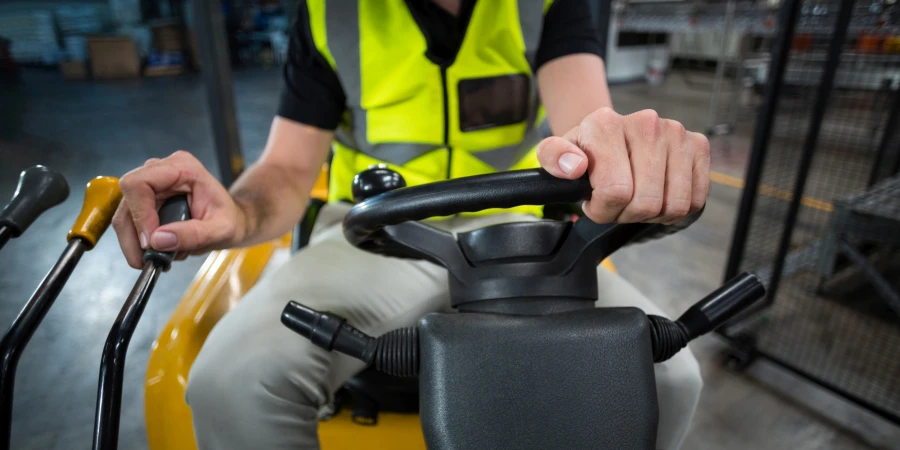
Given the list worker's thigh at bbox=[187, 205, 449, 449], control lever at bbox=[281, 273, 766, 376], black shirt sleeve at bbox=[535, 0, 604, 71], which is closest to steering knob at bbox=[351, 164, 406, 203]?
control lever at bbox=[281, 273, 766, 376]

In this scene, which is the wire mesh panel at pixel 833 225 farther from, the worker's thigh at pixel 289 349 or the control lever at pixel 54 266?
the control lever at pixel 54 266

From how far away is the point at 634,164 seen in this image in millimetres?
436

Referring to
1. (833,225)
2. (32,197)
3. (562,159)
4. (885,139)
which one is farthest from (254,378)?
(885,139)

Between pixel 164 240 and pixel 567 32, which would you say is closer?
pixel 164 240

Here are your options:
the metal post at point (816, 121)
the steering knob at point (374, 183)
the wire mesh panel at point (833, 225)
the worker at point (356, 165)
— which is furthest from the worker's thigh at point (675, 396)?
the metal post at point (816, 121)

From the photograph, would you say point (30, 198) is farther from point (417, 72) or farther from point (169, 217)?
point (417, 72)

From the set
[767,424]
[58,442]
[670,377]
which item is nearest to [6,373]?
[670,377]

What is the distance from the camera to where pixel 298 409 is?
64 cm

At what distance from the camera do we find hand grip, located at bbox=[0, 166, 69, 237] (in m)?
0.45

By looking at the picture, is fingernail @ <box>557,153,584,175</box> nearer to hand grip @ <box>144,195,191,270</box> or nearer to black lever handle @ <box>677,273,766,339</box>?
black lever handle @ <box>677,273,766,339</box>

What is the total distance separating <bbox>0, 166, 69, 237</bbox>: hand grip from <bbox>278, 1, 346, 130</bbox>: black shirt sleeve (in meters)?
0.41

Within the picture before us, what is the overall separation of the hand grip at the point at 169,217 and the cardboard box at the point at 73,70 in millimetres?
912

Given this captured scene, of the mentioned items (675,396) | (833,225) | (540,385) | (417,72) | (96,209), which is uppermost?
(417,72)

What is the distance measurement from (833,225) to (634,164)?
1484 mm
